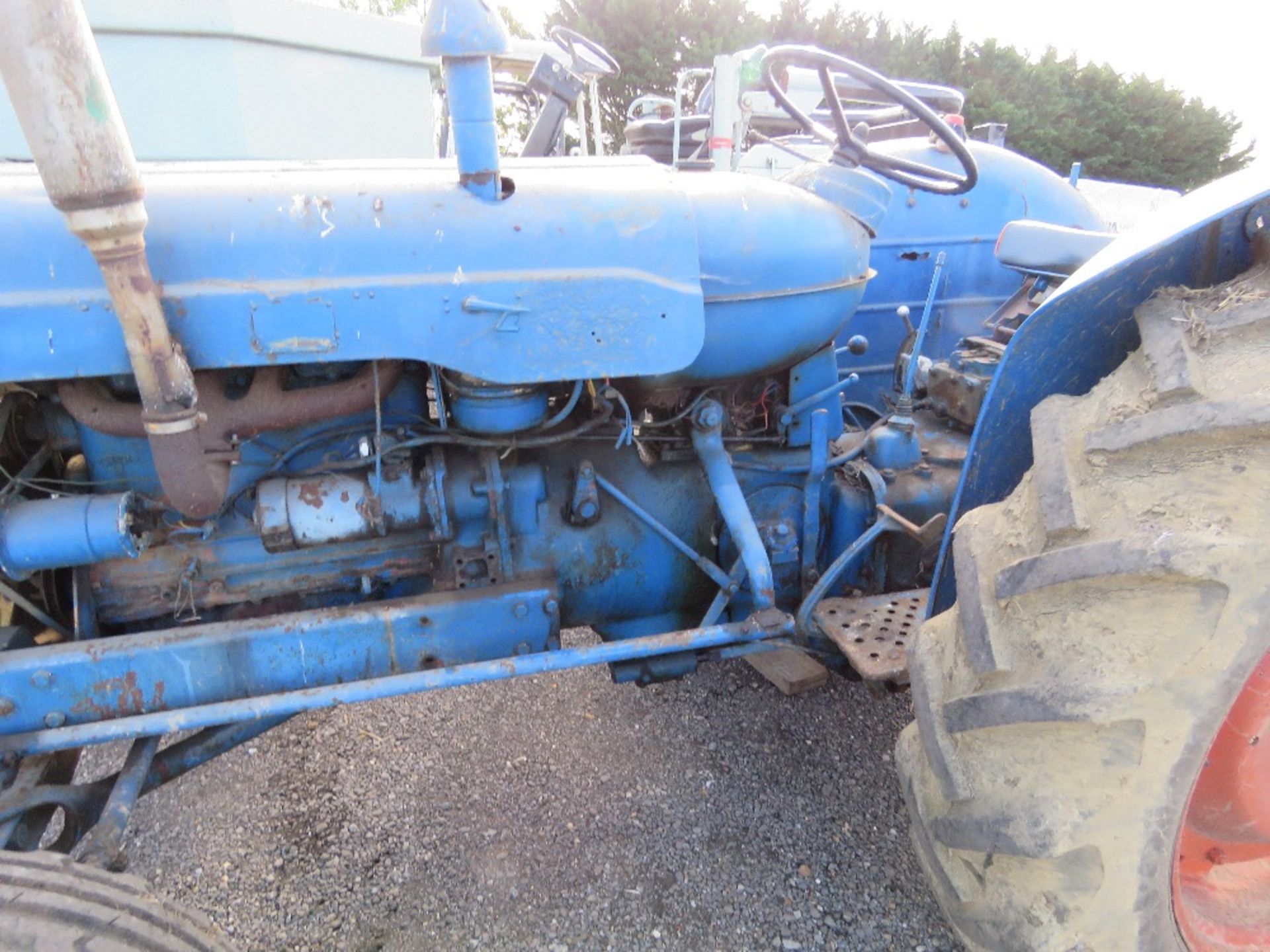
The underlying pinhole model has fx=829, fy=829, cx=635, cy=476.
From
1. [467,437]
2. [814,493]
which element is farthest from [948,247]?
[467,437]

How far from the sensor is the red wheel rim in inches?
45.3

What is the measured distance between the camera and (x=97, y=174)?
1006 mm

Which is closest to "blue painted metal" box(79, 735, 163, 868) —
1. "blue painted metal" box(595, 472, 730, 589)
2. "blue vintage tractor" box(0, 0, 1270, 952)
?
"blue vintage tractor" box(0, 0, 1270, 952)

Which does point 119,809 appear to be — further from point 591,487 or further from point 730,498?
point 730,498

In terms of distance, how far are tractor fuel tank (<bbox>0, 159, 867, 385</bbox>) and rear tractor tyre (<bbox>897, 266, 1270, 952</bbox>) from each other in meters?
0.64

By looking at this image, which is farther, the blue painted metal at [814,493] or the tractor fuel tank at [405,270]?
the blue painted metal at [814,493]

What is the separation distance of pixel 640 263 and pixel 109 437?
102cm

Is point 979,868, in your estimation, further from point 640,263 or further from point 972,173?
point 972,173

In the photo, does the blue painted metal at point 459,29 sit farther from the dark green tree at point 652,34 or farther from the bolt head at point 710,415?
the dark green tree at point 652,34

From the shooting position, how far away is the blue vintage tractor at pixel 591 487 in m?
1.04

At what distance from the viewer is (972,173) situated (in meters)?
1.84

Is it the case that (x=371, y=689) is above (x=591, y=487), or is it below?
below

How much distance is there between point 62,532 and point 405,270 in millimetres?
732

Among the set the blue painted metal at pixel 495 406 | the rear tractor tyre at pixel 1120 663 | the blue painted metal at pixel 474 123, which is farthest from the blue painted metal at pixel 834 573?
the blue painted metal at pixel 474 123
